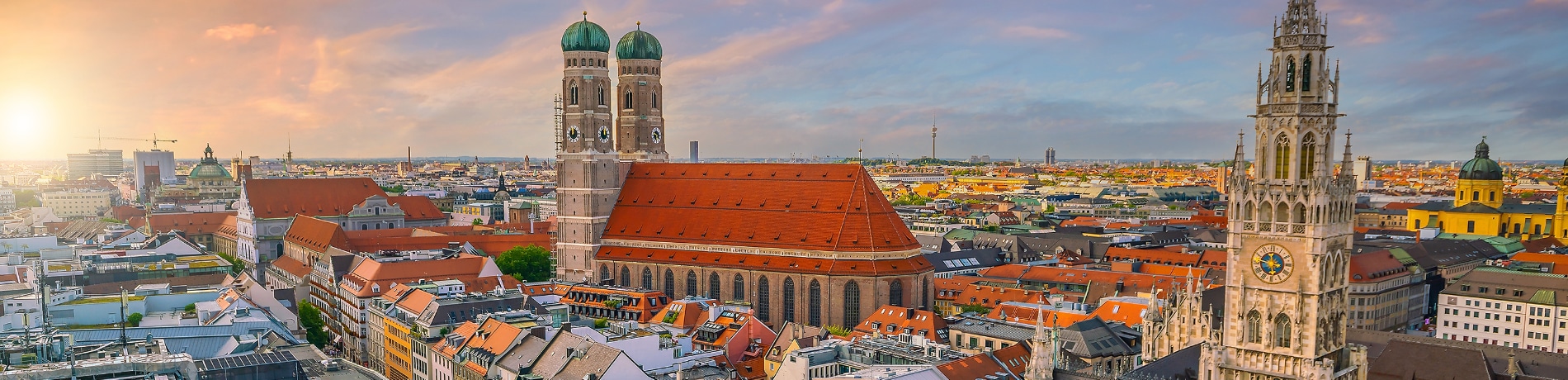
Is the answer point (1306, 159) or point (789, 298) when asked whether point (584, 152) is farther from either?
point (1306, 159)

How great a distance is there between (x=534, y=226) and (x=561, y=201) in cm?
4967

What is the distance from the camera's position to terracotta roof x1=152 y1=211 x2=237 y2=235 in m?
144

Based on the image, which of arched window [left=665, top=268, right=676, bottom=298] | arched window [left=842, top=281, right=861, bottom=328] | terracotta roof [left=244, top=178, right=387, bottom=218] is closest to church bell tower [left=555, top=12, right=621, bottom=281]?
A: arched window [left=665, top=268, right=676, bottom=298]

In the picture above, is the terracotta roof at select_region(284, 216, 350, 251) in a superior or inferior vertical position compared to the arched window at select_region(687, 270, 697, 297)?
superior

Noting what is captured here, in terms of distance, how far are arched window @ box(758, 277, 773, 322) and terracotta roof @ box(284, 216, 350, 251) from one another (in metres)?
46.6

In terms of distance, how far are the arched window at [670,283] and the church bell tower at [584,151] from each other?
8.02 metres

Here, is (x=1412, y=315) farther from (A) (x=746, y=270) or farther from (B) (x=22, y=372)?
(B) (x=22, y=372)

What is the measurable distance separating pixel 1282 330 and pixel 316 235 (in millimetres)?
106334

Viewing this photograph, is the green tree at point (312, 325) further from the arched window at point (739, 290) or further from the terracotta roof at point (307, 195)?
the terracotta roof at point (307, 195)

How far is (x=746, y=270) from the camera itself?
89312mm

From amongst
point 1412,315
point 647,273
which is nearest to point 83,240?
point 647,273

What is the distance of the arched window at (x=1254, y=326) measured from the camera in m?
33.4

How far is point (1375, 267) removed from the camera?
304ft

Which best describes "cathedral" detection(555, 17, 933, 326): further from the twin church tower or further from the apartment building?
the apartment building
